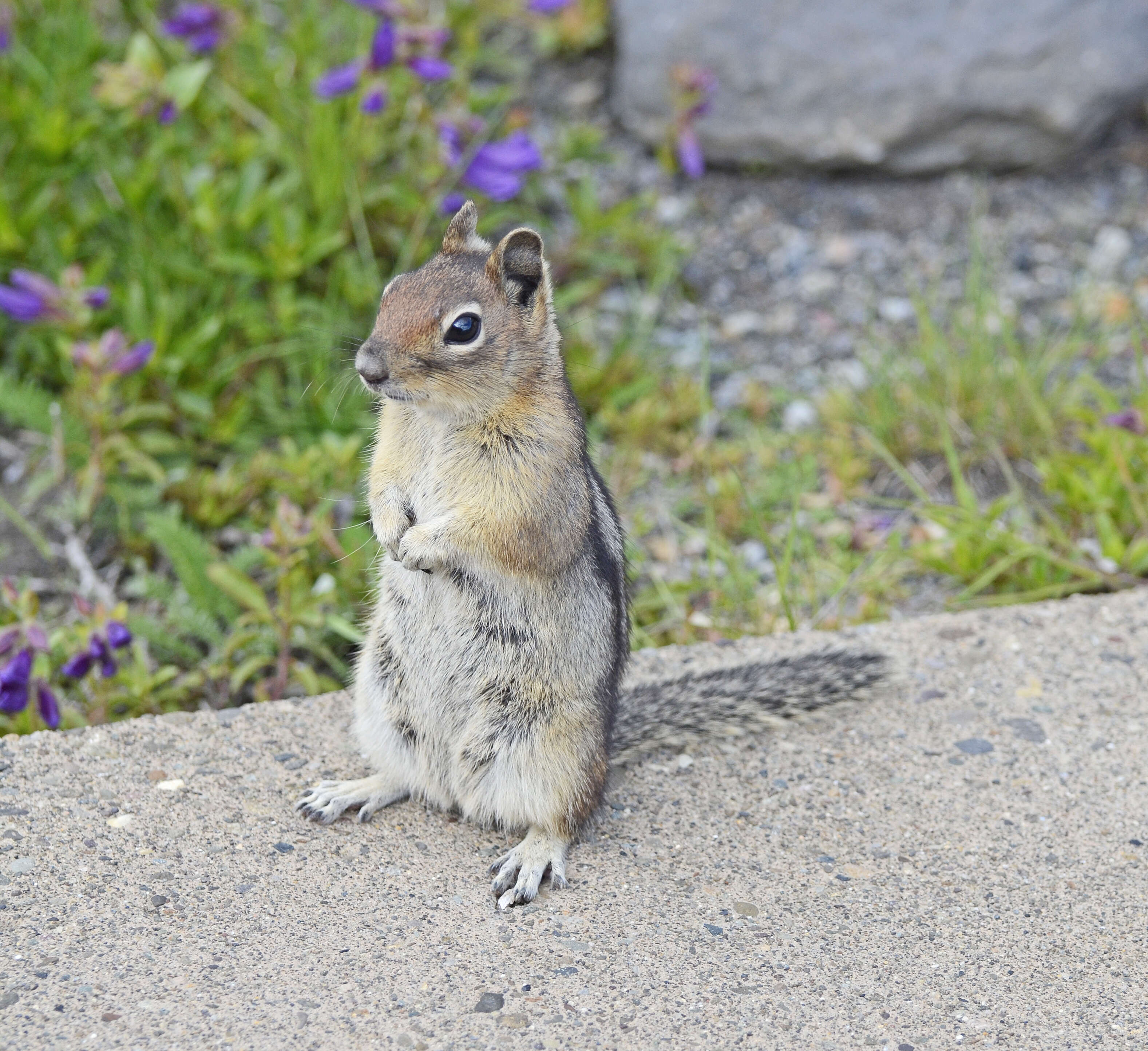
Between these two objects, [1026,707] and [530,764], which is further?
[1026,707]

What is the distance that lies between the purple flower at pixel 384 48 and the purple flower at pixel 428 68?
7 centimetres

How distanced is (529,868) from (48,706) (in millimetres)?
1304

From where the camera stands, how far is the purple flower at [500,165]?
189 inches

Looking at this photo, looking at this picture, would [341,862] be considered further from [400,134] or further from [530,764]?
[400,134]

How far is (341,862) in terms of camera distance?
2.73 meters

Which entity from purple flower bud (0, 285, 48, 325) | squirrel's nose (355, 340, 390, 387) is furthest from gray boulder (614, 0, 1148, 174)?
squirrel's nose (355, 340, 390, 387)

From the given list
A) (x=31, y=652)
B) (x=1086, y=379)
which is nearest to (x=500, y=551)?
(x=31, y=652)

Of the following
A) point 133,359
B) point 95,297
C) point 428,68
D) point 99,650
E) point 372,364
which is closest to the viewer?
point 372,364

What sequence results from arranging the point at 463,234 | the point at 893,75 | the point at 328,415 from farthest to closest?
1. the point at 893,75
2. the point at 328,415
3. the point at 463,234

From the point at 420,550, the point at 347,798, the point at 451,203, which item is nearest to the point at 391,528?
the point at 420,550

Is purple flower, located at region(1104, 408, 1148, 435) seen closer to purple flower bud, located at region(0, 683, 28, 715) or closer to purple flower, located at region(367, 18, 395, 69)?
purple flower, located at region(367, 18, 395, 69)

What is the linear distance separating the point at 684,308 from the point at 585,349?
86 centimetres

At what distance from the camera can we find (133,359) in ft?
13.6

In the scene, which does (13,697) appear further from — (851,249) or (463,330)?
(851,249)
